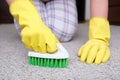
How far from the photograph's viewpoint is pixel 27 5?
0.61m

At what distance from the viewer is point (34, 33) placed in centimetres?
54

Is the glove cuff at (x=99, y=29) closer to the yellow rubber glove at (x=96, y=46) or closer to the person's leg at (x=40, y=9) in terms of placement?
the yellow rubber glove at (x=96, y=46)

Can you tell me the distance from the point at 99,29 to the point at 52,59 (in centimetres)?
22

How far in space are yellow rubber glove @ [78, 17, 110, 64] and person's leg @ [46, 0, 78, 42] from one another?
179 millimetres

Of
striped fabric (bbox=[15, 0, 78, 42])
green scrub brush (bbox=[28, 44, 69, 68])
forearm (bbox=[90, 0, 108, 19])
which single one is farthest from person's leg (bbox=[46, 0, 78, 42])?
green scrub brush (bbox=[28, 44, 69, 68])

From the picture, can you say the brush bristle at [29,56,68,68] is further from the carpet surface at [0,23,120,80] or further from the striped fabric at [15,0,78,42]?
the striped fabric at [15,0,78,42]

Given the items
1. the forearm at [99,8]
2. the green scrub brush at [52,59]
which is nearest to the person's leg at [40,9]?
the forearm at [99,8]

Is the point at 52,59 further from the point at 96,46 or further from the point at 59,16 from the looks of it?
the point at 59,16

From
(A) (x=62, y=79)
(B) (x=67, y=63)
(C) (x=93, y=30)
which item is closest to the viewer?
(A) (x=62, y=79)

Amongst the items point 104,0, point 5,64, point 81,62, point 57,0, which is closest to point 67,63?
point 81,62

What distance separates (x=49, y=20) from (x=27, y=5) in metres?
0.28

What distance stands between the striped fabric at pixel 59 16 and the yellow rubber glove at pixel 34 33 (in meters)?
0.27

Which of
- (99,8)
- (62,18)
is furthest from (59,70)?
(62,18)

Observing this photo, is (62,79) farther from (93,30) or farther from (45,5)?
(45,5)
